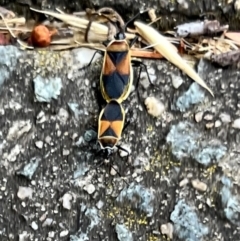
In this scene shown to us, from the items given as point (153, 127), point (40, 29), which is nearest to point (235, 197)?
point (153, 127)

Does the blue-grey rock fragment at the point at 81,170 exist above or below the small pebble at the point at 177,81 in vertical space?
below

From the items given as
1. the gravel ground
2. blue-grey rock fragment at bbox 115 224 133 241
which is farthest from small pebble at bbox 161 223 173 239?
blue-grey rock fragment at bbox 115 224 133 241

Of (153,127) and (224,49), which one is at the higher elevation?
(224,49)

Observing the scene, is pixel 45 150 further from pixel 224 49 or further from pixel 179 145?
pixel 224 49

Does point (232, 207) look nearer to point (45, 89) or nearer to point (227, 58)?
point (227, 58)

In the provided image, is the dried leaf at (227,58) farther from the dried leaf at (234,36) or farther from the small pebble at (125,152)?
the small pebble at (125,152)

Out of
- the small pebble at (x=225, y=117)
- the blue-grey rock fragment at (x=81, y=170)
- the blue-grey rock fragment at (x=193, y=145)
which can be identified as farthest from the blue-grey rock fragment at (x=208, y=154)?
the blue-grey rock fragment at (x=81, y=170)
